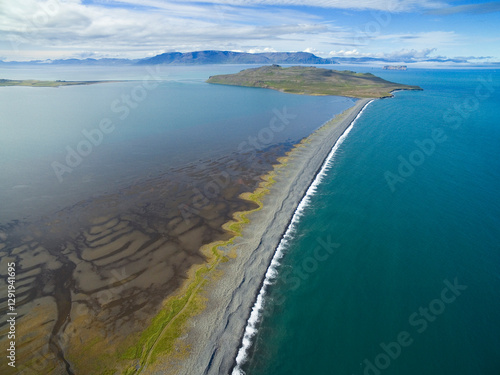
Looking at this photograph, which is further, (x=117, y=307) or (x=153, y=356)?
(x=117, y=307)

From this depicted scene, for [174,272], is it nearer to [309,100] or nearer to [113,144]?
[113,144]

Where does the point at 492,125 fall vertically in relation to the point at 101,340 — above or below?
above

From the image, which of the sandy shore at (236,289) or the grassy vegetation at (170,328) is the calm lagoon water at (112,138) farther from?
the grassy vegetation at (170,328)

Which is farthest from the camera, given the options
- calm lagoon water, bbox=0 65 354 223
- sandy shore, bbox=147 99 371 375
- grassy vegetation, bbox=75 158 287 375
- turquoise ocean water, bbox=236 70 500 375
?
calm lagoon water, bbox=0 65 354 223

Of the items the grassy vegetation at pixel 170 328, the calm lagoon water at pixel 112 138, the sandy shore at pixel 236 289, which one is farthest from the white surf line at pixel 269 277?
the calm lagoon water at pixel 112 138

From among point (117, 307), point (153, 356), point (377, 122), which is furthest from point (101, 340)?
point (377, 122)

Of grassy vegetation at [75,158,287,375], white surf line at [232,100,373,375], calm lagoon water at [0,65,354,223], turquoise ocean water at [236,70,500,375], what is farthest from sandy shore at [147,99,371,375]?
calm lagoon water at [0,65,354,223]

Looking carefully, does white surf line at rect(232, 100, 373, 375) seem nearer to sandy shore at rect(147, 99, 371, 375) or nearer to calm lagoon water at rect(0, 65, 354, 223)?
sandy shore at rect(147, 99, 371, 375)
